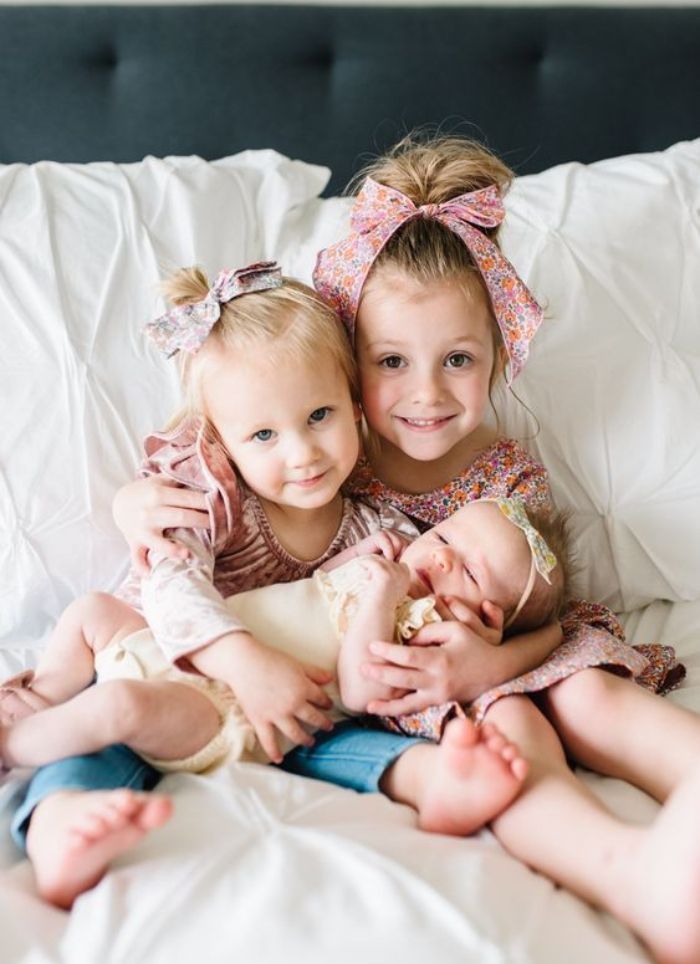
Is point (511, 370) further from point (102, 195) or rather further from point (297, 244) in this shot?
point (102, 195)

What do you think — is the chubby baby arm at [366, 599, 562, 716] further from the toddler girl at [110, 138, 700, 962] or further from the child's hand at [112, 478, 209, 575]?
the child's hand at [112, 478, 209, 575]

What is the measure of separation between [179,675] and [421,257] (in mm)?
597

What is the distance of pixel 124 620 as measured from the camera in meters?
1.27

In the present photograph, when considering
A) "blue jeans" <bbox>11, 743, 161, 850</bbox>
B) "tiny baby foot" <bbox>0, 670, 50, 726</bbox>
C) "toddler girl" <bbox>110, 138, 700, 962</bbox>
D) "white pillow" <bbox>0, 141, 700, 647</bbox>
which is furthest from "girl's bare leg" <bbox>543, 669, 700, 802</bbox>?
"tiny baby foot" <bbox>0, 670, 50, 726</bbox>

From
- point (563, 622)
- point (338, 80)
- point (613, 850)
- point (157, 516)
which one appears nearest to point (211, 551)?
point (157, 516)

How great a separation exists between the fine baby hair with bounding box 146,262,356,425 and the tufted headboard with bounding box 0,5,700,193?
731 millimetres

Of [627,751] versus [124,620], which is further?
[124,620]

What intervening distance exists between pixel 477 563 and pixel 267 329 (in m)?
0.37

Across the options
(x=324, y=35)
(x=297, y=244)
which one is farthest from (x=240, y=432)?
(x=324, y=35)

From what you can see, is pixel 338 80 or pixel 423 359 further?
pixel 338 80

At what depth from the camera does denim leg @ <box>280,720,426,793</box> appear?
112cm

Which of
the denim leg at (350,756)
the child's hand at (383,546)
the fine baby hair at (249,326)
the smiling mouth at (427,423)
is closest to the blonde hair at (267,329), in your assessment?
the fine baby hair at (249,326)

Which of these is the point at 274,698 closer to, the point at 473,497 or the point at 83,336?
the point at 473,497

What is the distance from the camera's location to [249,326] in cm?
127
